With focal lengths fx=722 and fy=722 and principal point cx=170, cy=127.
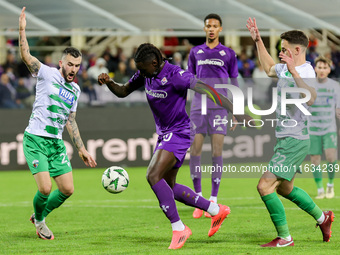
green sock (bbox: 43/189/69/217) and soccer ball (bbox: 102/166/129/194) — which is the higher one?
soccer ball (bbox: 102/166/129/194)

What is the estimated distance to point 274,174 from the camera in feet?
22.9

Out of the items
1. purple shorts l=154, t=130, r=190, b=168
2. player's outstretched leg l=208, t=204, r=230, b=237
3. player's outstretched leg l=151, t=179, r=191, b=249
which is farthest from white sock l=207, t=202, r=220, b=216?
purple shorts l=154, t=130, r=190, b=168

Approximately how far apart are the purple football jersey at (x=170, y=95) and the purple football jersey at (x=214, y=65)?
2320mm

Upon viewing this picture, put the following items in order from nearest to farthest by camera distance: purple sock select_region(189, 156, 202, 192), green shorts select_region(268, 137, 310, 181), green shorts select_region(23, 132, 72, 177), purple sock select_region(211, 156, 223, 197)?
1. green shorts select_region(268, 137, 310, 181)
2. green shorts select_region(23, 132, 72, 177)
3. purple sock select_region(211, 156, 223, 197)
4. purple sock select_region(189, 156, 202, 192)

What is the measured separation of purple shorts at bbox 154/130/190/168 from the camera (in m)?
7.30

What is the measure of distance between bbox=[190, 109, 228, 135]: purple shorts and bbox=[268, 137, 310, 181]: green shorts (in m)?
2.75

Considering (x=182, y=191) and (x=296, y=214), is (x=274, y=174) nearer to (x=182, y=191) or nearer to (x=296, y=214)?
(x=182, y=191)

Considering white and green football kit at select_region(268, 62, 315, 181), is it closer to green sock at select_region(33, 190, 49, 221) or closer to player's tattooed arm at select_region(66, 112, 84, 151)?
player's tattooed arm at select_region(66, 112, 84, 151)

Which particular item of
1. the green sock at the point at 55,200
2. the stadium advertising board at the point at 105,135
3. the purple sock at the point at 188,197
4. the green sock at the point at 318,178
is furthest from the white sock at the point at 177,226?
the stadium advertising board at the point at 105,135

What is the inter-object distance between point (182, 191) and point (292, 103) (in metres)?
1.50

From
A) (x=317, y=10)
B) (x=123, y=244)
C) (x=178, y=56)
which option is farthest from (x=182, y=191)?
(x=317, y=10)

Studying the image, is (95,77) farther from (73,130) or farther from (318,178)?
(73,130)

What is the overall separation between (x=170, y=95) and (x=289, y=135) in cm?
126

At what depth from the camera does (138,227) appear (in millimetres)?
8711
